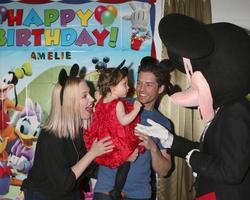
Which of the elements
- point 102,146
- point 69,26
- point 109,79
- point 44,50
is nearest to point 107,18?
point 69,26

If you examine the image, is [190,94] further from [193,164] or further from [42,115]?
[42,115]

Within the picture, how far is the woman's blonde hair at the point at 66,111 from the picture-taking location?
69.7 inches

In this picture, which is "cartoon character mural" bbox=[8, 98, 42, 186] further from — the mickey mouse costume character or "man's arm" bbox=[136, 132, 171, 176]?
the mickey mouse costume character

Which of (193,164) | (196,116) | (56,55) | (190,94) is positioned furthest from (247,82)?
(56,55)

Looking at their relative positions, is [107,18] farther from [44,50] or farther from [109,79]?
[109,79]

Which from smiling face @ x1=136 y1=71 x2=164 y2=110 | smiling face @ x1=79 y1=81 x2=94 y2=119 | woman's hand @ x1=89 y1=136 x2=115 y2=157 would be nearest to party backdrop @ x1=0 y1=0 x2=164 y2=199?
smiling face @ x1=136 y1=71 x2=164 y2=110

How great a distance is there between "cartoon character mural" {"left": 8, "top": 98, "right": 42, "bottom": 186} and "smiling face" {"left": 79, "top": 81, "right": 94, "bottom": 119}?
1.00 meters

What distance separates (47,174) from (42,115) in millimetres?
1046

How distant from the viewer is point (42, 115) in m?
2.75

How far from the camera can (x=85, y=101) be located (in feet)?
5.99

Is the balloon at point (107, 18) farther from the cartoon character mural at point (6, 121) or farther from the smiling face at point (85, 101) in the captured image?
the smiling face at point (85, 101)

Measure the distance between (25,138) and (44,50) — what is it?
734mm

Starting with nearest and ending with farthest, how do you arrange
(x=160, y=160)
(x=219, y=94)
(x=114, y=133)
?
(x=219, y=94), (x=114, y=133), (x=160, y=160)

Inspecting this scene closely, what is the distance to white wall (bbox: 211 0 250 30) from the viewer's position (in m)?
2.61
